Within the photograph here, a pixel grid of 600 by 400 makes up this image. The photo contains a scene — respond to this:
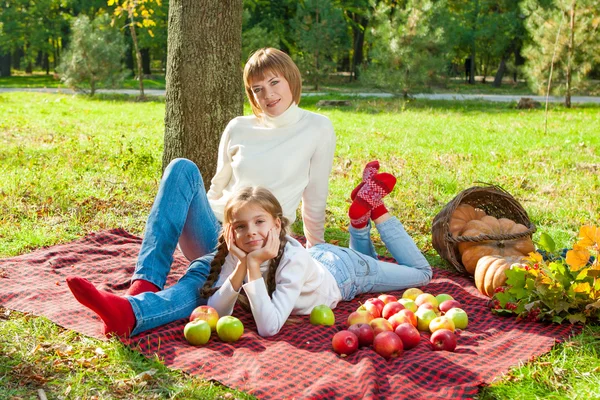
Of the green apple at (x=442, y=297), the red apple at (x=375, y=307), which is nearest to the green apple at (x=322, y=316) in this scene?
the red apple at (x=375, y=307)

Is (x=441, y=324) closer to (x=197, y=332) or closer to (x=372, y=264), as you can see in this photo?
(x=372, y=264)

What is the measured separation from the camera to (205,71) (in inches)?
243

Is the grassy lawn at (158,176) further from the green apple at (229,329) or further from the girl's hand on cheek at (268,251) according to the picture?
the girl's hand on cheek at (268,251)

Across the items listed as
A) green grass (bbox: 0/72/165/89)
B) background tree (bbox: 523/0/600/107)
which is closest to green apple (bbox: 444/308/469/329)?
background tree (bbox: 523/0/600/107)

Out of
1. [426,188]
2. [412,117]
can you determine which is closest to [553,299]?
[426,188]

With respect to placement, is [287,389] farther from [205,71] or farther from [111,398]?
[205,71]

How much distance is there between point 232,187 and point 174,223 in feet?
2.17

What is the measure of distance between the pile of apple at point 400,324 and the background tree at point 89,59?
17.7 meters

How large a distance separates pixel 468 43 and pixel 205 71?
94.5 feet

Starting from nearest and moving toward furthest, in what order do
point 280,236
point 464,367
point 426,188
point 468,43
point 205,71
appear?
1. point 464,367
2. point 280,236
3. point 205,71
4. point 426,188
5. point 468,43

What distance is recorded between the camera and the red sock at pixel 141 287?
3804 mm

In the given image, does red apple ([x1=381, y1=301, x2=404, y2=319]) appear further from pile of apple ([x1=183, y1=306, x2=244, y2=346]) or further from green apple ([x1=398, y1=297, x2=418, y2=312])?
pile of apple ([x1=183, y1=306, x2=244, y2=346])

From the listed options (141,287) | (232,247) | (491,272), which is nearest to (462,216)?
(491,272)

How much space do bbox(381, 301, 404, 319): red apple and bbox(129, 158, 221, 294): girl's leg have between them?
116cm
